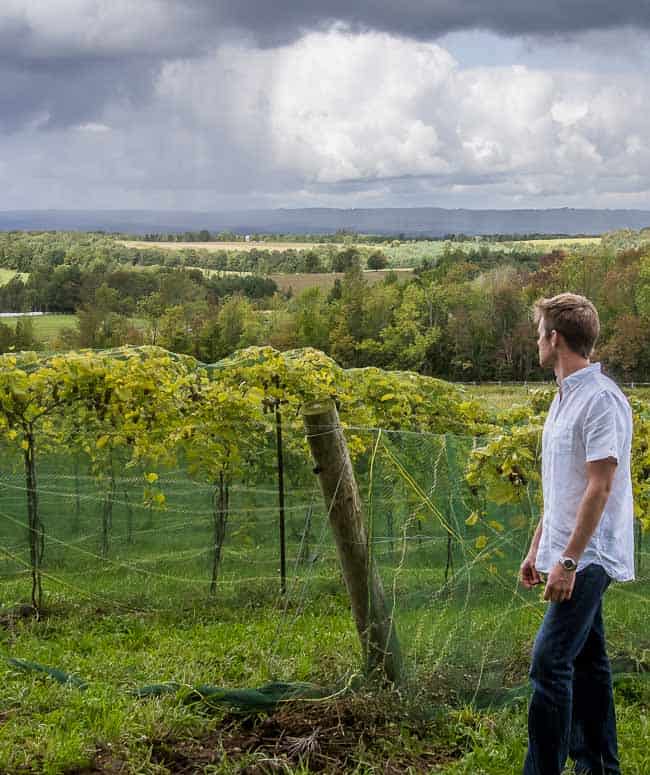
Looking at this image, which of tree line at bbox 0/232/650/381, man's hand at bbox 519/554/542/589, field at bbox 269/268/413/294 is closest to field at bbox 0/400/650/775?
man's hand at bbox 519/554/542/589

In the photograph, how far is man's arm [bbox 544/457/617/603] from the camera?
2.93 meters

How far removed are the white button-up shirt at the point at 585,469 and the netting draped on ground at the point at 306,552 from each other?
3.67ft

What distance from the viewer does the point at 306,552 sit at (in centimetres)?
584

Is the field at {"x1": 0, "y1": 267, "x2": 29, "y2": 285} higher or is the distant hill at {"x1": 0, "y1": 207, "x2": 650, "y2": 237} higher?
the distant hill at {"x1": 0, "y1": 207, "x2": 650, "y2": 237}

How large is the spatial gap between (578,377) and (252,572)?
3.53 m

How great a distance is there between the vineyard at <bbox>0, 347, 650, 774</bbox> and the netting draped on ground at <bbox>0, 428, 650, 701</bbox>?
0.01 m

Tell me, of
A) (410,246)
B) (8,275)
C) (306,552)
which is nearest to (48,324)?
(8,275)

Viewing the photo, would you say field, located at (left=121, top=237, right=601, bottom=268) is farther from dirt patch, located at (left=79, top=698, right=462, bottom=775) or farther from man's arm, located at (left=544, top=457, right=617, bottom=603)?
man's arm, located at (left=544, top=457, right=617, bottom=603)

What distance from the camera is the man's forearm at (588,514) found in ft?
9.62

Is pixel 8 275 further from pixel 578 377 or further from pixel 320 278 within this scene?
pixel 578 377

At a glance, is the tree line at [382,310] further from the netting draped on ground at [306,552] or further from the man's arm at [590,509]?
the man's arm at [590,509]

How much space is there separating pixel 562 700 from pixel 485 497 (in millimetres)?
1754

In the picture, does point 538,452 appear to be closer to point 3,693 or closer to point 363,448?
point 363,448

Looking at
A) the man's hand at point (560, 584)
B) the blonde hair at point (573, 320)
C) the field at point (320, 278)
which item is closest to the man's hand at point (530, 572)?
the man's hand at point (560, 584)
